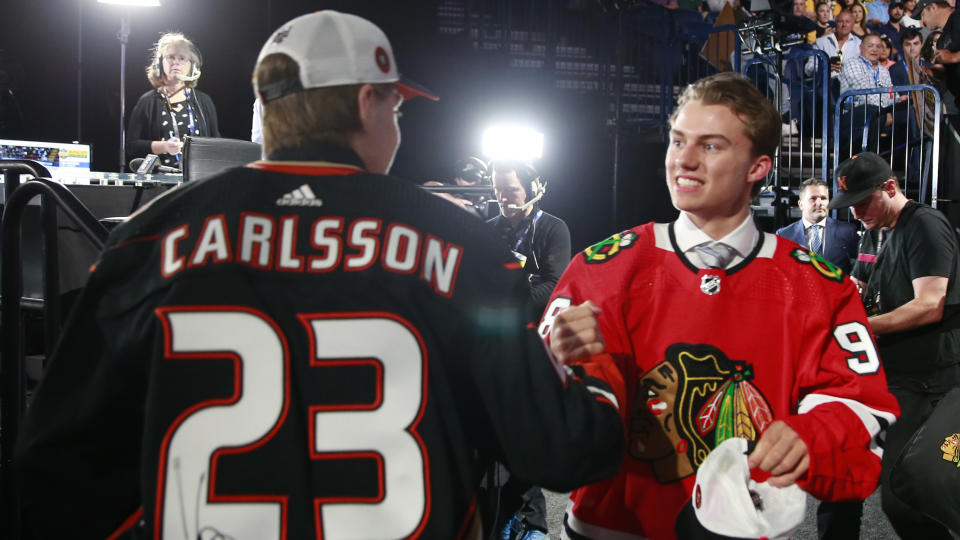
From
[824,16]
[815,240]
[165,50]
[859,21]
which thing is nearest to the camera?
[165,50]

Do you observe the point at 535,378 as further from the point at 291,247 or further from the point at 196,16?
the point at 196,16

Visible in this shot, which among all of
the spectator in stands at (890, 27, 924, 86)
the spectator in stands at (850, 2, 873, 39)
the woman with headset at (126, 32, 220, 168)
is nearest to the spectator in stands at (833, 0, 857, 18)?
the spectator in stands at (850, 2, 873, 39)

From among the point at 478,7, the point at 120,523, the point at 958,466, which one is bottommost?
the point at 958,466

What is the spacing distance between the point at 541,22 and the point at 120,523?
1075 cm

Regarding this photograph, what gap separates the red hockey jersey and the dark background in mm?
7355

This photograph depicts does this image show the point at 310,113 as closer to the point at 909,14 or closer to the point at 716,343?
the point at 716,343

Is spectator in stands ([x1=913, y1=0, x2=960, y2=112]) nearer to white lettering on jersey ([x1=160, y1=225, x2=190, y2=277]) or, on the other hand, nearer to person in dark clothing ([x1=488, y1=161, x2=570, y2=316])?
person in dark clothing ([x1=488, y1=161, x2=570, y2=316])

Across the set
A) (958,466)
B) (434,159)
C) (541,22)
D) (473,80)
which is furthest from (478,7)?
(958,466)

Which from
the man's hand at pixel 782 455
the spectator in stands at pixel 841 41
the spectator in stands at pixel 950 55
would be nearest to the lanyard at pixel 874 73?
the spectator in stands at pixel 841 41

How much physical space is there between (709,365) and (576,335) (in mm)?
348

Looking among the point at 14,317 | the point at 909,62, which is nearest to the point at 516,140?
the point at 909,62

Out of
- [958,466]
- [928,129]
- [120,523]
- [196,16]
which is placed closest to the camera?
[120,523]

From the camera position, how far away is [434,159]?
32.1ft

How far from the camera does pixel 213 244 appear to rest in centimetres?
118
